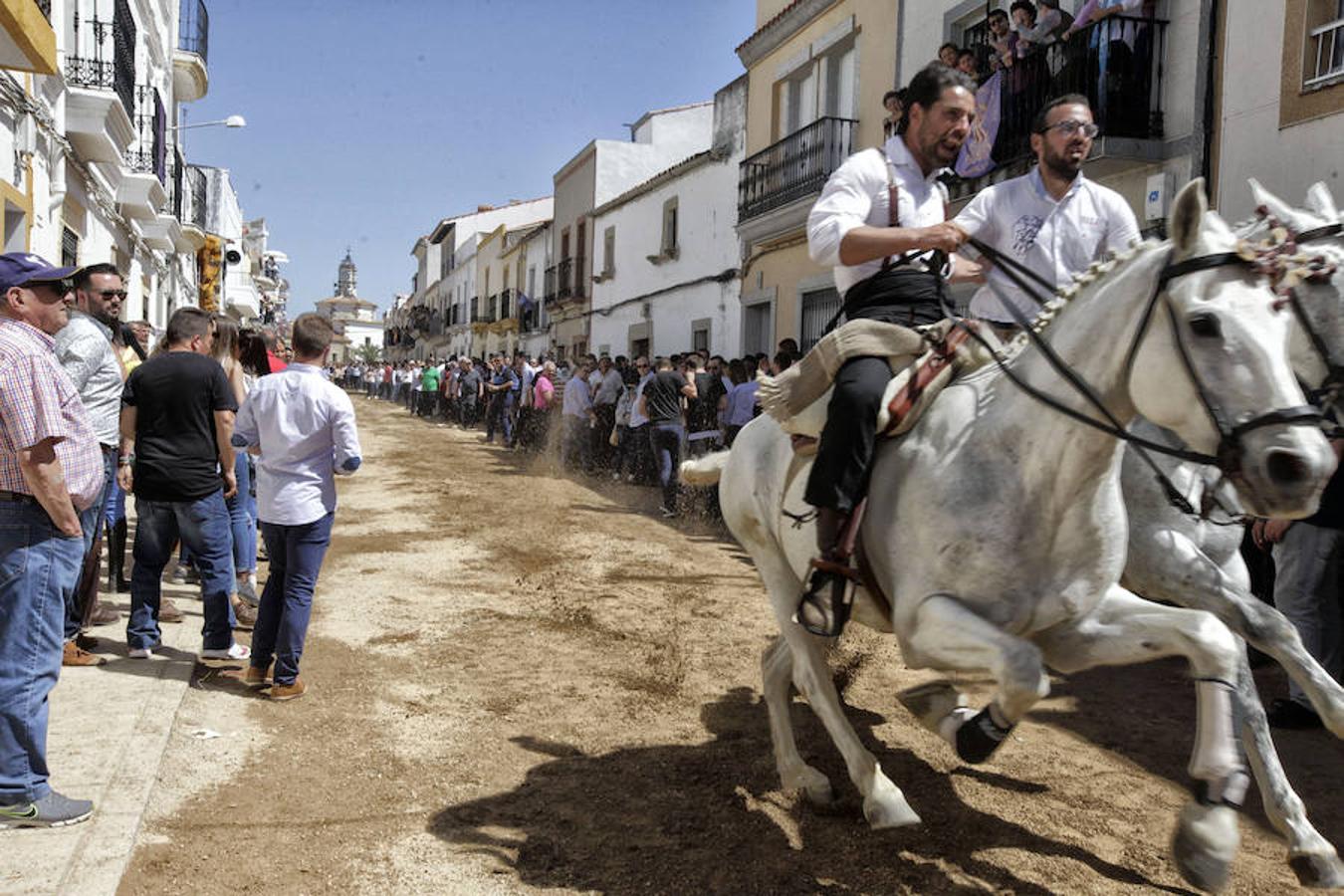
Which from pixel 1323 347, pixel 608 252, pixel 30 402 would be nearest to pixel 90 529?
pixel 30 402

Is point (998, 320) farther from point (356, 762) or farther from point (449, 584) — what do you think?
→ point (449, 584)

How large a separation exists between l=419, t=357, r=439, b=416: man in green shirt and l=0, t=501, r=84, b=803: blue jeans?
31523 mm

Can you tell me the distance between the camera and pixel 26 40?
26.5ft

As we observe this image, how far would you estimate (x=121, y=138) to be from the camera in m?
14.5

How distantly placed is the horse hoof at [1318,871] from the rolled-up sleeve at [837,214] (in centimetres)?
237

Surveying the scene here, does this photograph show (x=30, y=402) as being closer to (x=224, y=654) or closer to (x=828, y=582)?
(x=224, y=654)

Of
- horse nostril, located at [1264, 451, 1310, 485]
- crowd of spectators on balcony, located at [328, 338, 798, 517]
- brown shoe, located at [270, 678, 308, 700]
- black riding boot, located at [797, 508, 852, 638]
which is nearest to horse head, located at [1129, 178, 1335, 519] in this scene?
horse nostril, located at [1264, 451, 1310, 485]

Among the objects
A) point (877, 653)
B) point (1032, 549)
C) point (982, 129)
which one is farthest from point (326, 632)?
point (982, 129)

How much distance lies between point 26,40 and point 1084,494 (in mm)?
8535

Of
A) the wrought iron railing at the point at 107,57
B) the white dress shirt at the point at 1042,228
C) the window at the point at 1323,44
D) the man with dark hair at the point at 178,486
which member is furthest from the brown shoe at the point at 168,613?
the window at the point at 1323,44

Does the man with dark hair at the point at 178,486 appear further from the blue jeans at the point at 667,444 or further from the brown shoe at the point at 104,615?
the blue jeans at the point at 667,444

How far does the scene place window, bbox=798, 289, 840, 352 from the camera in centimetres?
1655

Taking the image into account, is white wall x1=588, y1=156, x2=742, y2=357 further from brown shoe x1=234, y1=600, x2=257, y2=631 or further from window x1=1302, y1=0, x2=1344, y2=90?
brown shoe x1=234, y1=600, x2=257, y2=631

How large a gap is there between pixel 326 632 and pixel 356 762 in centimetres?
238
